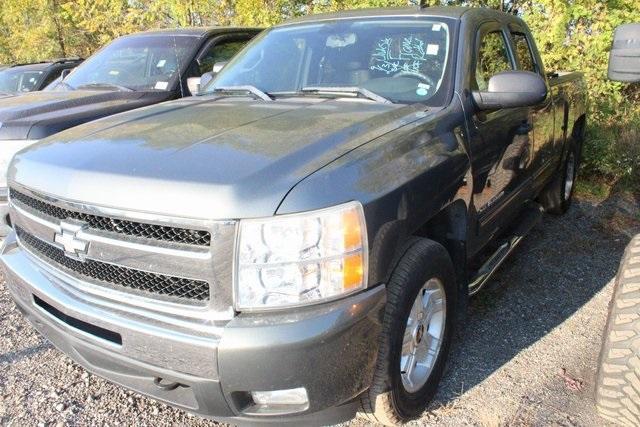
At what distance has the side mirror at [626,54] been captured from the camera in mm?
2148

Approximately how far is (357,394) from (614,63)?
1.68m

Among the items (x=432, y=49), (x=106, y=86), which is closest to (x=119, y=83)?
(x=106, y=86)

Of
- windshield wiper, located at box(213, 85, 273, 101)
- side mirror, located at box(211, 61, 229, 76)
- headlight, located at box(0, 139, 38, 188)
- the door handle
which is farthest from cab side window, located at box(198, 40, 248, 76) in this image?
the door handle

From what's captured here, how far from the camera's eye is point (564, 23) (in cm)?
734

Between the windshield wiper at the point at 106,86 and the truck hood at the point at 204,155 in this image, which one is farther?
the windshield wiper at the point at 106,86

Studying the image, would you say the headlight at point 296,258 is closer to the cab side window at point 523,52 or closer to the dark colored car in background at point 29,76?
the cab side window at point 523,52

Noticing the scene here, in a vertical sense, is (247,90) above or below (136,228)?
above

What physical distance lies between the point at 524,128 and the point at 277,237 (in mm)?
2375

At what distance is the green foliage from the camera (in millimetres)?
6340

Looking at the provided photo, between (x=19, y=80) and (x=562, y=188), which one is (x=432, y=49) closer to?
(x=562, y=188)

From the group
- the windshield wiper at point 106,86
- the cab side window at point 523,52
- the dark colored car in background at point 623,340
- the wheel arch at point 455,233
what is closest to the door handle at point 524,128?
the cab side window at point 523,52

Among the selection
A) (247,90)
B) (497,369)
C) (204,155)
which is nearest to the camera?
(204,155)

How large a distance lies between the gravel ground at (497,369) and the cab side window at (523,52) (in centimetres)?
150

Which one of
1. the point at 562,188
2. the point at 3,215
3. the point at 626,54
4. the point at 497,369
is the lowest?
the point at 562,188
